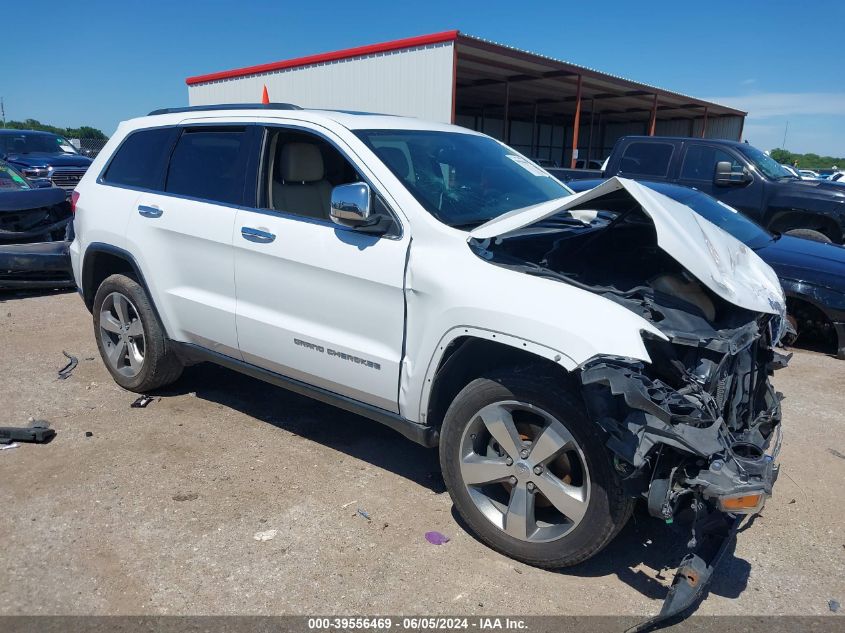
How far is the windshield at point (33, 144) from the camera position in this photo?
15.2m

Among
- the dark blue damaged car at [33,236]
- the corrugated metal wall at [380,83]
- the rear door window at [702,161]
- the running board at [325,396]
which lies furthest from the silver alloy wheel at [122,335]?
the corrugated metal wall at [380,83]

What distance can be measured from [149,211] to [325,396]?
1.85m

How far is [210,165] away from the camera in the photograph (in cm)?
420

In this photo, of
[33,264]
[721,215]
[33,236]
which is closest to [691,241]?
[721,215]

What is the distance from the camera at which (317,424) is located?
4512mm

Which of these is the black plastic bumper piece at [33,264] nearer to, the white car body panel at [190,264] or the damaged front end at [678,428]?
the white car body panel at [190,264]

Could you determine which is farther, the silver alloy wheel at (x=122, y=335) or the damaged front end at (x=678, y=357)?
the silver alloy wheel at (x=122, y=335)

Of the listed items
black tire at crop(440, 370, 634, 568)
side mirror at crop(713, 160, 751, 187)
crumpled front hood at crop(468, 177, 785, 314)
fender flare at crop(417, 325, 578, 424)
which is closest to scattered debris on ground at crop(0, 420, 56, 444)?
fender flare at crop(417, 325, 578, 424)

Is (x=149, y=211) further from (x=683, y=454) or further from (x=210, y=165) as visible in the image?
(x=683, y=454)

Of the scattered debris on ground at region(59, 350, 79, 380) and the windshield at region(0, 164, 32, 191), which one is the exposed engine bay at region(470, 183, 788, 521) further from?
the windshield at region(0, 164, 32, 191)

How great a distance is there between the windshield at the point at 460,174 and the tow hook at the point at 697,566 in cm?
171

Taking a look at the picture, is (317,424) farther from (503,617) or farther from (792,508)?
(792,508)

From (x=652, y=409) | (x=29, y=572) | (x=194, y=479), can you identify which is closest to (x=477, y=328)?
(x=652, y=409)

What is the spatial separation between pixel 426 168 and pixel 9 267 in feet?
20.1
